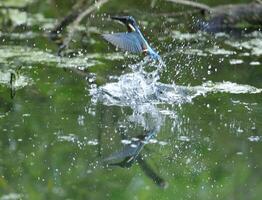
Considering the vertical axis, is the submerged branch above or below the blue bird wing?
below

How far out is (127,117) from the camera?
4.25 metres

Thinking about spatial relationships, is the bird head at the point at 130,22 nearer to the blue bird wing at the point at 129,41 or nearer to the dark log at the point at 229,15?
the blue bird wing at the point at 129,41

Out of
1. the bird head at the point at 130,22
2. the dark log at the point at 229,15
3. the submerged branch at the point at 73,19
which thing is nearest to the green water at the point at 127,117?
the submerged branch at the point at 73,19

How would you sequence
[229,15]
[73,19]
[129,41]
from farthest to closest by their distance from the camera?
[229,15] → [73,19] → [129,41]

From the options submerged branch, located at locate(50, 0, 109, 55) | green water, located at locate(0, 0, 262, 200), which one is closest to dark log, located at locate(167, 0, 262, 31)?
green water, located at locate(0, 0, 262, 200)

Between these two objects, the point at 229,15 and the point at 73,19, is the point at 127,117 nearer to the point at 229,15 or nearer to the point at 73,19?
the point at 73,19

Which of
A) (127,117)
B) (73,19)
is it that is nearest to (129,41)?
(127,117)

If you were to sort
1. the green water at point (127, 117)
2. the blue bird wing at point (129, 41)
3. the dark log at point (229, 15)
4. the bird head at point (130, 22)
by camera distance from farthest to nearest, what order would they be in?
the dark log at point (229, 15)
the bird head at point (130, 22)
the blue bird wing at point (129, 41)
the green water at point (127, 117)

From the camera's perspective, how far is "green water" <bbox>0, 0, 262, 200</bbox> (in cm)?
336

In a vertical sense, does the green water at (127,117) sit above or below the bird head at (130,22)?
below

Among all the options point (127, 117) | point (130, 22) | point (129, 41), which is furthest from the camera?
point (130, 22)

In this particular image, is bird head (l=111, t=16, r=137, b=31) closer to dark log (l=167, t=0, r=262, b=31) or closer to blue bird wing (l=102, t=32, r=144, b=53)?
blue bird wing (l=102, t=32, r=144, b=53)

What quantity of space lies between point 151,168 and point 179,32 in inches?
118

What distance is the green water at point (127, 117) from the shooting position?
336 centimetres
